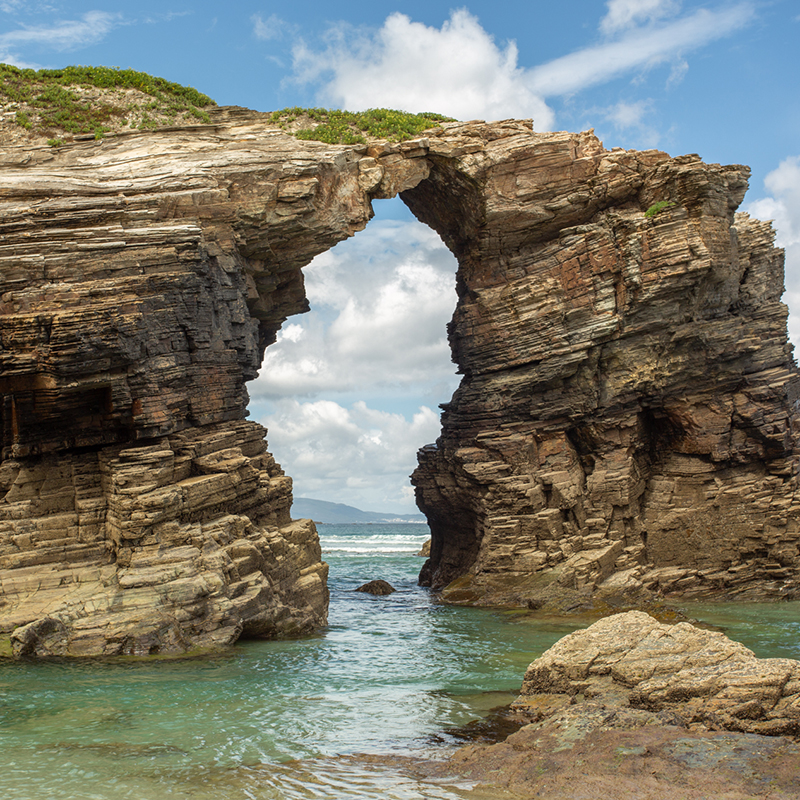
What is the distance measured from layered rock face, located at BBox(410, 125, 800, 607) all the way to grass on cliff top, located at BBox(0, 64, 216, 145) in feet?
35.7

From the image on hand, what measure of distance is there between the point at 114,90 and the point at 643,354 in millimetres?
24003

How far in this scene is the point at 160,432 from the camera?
2153cm

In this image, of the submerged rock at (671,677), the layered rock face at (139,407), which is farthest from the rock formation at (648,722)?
the layered rock face at (139,407)

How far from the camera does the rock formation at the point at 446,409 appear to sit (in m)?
20.1

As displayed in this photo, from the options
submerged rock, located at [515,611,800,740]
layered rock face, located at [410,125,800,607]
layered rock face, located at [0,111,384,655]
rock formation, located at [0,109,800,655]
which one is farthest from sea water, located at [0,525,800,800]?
layered rock face, located at [410,125,800,607]

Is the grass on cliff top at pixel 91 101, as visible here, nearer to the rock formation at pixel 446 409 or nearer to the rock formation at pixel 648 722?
the rock formation at pixel 446 409

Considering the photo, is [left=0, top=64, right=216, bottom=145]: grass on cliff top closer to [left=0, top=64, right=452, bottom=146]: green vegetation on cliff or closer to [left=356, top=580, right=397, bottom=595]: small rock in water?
[left=0, top=64, right=452, bottom=146]: green vegetation on cliff

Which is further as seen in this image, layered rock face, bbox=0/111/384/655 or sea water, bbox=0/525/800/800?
layered rock face, bbox=0/111/384/655

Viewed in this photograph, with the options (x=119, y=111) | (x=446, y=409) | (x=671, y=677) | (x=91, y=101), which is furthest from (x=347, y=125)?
(x=671, y=677)

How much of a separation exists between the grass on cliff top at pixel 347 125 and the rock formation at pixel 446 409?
114 centimetres

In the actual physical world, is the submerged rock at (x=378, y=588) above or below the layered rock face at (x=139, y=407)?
below

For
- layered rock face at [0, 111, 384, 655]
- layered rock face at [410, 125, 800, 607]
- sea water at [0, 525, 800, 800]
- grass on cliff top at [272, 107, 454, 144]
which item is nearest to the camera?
sea water at [0, 525, 800, 800]

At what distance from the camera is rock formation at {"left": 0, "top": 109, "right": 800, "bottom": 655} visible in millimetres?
20094

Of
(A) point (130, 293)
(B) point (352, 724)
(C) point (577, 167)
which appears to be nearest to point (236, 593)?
(B) point (352, 724)
